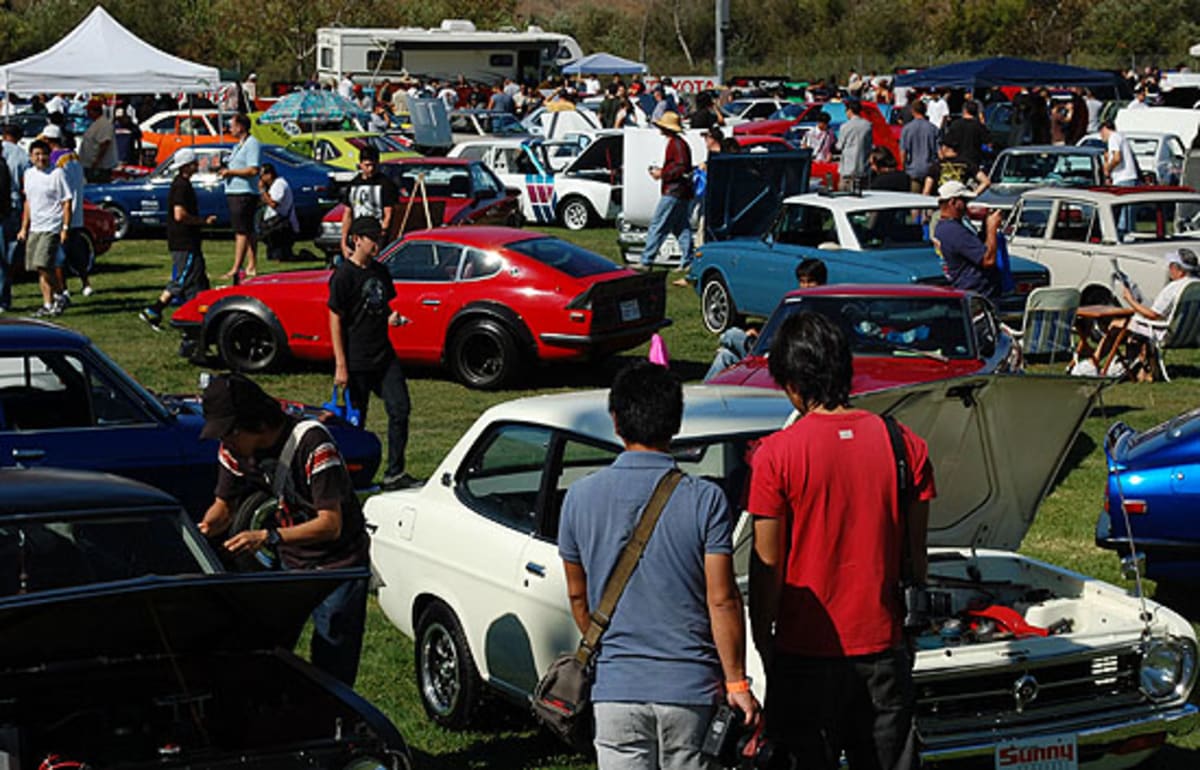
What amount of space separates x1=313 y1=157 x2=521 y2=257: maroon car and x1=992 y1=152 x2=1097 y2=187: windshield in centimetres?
693

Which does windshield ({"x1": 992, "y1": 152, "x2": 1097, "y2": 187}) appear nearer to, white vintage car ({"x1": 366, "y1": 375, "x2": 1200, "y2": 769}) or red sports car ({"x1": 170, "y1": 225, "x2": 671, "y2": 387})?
red sports car ({"x1": 170, "y1": 225, "x2": 671, "y2": 387})

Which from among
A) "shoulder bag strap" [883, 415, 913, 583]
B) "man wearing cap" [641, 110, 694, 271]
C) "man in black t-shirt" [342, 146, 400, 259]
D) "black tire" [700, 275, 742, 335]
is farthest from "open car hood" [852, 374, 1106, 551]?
"man wearing cap" [641, 110, 694, 271]

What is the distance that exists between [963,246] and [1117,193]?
4.02 meters

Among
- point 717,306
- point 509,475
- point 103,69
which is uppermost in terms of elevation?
point 103,69

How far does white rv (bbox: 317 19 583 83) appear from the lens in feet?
169

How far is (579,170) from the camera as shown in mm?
28484

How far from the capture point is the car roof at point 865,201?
17.3m

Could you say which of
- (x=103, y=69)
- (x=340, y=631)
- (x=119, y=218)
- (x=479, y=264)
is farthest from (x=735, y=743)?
(x=103, y=69)

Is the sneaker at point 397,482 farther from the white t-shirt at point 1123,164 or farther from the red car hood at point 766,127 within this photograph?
the red car hood at point 766,127

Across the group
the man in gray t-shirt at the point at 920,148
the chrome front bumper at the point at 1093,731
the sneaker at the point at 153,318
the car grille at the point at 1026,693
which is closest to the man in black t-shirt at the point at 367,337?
the car grille at the point at 1026,693

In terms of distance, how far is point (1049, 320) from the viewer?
15484 millimetres

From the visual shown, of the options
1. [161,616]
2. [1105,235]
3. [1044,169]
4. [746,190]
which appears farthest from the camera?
[1044,169]

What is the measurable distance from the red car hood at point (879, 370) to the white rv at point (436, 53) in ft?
137

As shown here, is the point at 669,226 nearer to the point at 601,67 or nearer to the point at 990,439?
the point at 990,439
